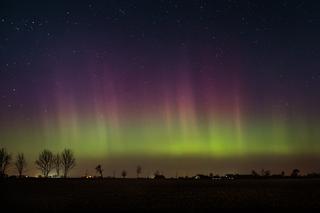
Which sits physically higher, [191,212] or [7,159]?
[7,159]

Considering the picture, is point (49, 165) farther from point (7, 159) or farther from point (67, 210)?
point (67, 210)

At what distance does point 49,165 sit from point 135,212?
161m

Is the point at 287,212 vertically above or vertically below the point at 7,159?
below

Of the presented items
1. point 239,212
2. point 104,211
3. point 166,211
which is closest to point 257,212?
point 239,212

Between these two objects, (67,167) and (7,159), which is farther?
(67,167)

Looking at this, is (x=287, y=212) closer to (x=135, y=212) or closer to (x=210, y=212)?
(x=210, y=212)

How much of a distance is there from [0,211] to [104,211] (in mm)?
8274

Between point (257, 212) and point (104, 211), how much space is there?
41.1ft

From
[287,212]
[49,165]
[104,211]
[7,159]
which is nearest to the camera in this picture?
[287,212]

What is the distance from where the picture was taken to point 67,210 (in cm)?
3616

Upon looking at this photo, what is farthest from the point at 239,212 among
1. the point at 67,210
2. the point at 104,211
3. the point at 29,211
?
the point at 29,211

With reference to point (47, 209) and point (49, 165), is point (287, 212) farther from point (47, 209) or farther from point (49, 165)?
point (49, 165)

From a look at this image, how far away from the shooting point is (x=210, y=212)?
1336 inches

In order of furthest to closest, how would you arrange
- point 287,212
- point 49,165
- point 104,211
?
point 49,165 → point 104,211 → point 287,212
